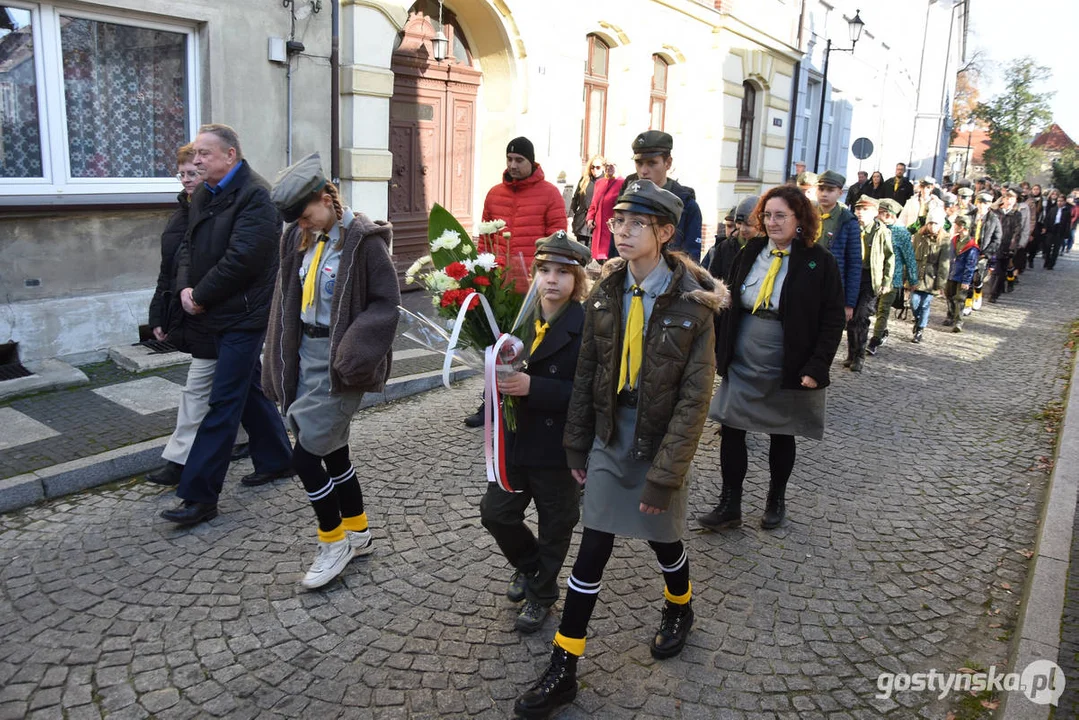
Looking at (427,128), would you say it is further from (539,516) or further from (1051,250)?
(1051,250)

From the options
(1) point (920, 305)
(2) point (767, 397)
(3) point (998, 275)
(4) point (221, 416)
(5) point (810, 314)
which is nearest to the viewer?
(5) point (810, 314)

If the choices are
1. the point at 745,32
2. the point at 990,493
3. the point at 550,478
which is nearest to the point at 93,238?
the point at 550,478

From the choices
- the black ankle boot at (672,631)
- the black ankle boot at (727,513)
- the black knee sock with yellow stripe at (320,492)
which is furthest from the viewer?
the black ankle boot at (727,513)

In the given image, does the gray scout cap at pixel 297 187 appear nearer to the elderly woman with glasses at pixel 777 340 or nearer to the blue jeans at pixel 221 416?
the blue jeans at pixel 221 416

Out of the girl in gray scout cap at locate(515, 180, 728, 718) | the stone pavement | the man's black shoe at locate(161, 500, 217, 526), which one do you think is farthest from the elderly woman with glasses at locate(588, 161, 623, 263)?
the girl in gray scout cap at locate(515, 180, 728, 718)

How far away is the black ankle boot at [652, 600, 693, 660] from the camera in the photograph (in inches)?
141

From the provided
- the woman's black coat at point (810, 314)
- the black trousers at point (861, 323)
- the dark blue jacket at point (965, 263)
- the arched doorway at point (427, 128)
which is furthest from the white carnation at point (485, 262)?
the dark blue jacket at point (965, 263)

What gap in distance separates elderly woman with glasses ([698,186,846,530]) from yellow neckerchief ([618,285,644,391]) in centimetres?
163

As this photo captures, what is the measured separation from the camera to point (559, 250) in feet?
10.9

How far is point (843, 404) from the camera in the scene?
7.83 metres

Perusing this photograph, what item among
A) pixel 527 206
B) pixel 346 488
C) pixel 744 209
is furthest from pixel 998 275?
pixel 346 488

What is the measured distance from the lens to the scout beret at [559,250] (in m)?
3.31

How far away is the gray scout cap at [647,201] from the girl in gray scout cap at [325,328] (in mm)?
1271

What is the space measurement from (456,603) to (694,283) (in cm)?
187
